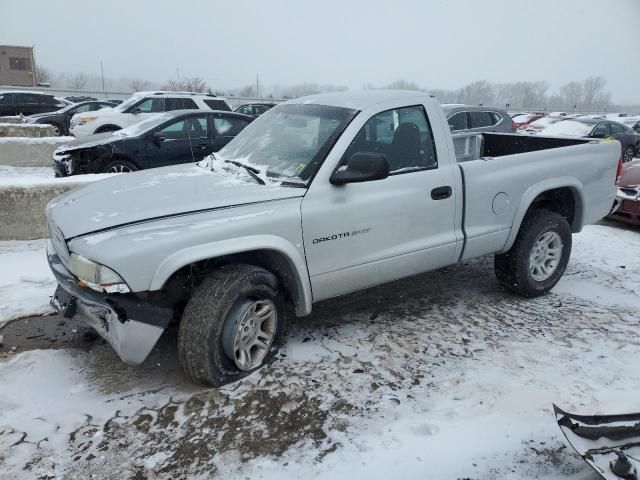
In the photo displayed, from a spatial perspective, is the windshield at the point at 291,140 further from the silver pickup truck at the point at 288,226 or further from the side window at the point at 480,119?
the side window at the point at 480,119

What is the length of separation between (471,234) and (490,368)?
1155 millimetres

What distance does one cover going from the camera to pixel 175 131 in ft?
29.3

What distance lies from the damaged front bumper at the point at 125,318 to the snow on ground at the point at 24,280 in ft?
5.01

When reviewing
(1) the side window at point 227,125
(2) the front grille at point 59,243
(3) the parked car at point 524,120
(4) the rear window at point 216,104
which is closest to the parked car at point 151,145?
(1) the side window at point 227,125

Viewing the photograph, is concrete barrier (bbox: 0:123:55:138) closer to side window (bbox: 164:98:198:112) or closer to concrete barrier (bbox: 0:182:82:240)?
side window (bbox: 164:98:198:112)

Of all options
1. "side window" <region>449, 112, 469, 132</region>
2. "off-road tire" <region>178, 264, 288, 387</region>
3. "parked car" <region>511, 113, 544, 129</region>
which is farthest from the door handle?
"parked car" <region>511, 113, 544, 129</region>

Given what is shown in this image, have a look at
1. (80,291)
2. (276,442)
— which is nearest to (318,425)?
(276,442)

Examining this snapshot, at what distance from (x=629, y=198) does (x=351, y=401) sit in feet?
20.7

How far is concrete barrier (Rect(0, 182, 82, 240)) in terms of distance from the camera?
18.6 ft

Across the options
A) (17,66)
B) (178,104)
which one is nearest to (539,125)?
(178,104)

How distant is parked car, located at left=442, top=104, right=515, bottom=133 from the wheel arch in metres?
6.64

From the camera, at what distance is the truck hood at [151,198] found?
9.67ft

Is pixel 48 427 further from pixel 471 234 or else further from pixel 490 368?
pixel 471 234

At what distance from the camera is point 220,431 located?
109 inches
